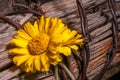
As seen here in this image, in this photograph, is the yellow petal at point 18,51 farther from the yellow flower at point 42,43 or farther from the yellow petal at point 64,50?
the yellow petal at point 64,50

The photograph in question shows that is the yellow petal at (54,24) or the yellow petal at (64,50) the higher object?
the yellow petal at (54,24)

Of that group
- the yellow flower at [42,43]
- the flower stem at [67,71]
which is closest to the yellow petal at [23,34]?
the yellow flower at [42,43]

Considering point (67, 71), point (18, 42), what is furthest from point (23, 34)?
point (67, 71)

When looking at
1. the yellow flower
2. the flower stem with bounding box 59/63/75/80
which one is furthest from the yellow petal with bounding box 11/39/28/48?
the flower stem with bounding box 59/63/75/80

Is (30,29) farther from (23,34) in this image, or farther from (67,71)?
(67,71)

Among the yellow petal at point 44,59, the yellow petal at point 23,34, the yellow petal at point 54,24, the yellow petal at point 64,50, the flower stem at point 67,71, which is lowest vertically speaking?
the flower stem at point 67,71

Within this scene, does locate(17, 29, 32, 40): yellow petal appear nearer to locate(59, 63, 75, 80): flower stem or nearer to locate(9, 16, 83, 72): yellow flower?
locate(9, 16, 83, 72): yellow flower

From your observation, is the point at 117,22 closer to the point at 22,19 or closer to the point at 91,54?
the point at 91,54
